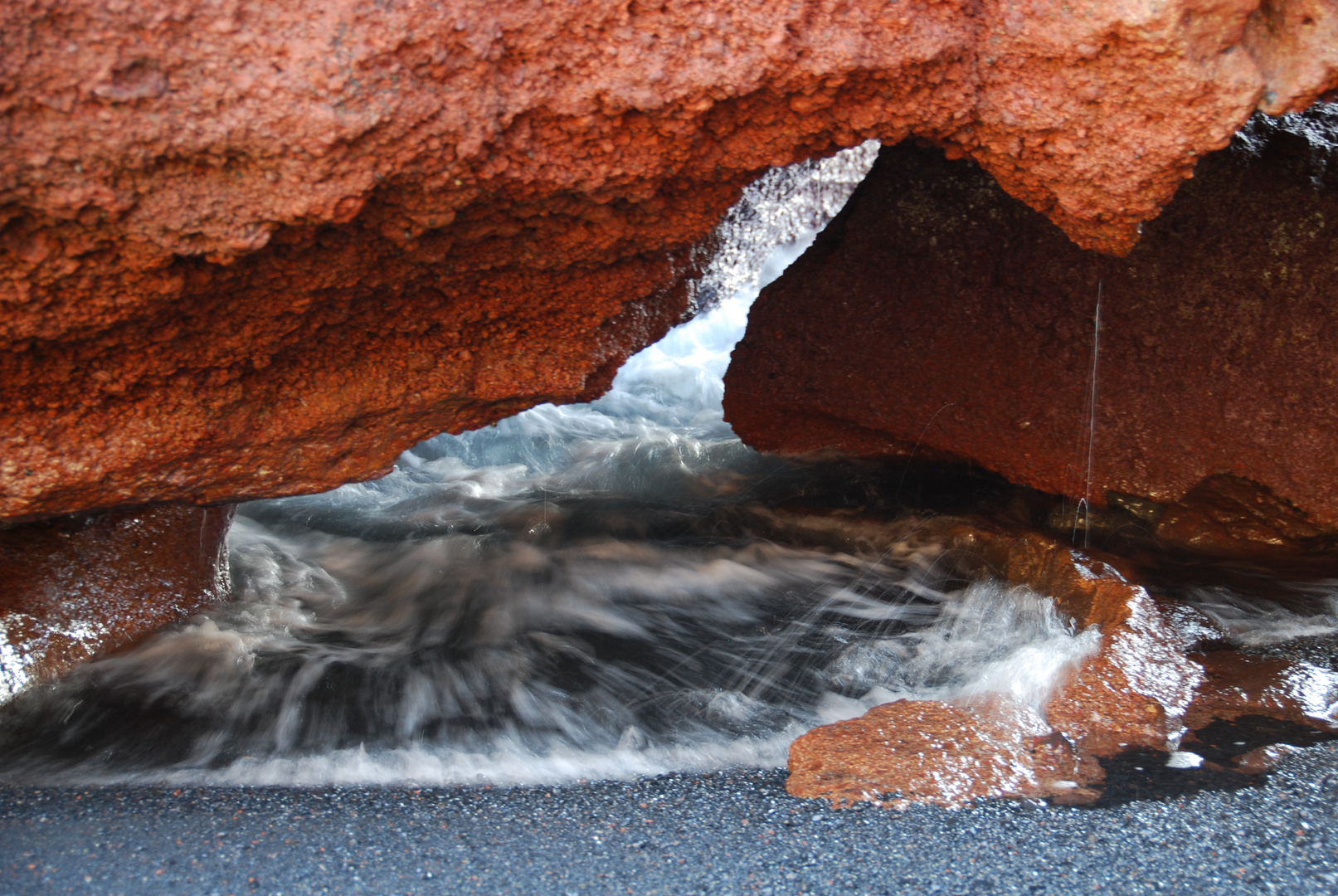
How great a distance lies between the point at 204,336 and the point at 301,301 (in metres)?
0.24

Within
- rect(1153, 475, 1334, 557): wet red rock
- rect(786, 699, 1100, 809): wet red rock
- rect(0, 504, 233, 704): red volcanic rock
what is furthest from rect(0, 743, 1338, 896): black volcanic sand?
rect(1153, 475, 1334, 557): wet red rock

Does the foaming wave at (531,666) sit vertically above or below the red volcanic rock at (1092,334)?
below

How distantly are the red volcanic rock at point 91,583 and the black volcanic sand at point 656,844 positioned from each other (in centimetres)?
80

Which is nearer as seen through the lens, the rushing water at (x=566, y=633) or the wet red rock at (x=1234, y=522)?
the rushing water at (x=566, y=633)

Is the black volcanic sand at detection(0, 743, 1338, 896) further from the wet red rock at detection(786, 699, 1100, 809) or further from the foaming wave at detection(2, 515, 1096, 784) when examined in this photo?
the foaming wave at detection(2, 515, 1096, 784)

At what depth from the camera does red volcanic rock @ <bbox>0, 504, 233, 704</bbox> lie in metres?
2.99

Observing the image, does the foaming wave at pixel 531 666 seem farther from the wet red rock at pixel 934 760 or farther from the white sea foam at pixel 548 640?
the wet red rock at pixel 934 760

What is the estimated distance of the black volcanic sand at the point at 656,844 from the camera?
1.93m

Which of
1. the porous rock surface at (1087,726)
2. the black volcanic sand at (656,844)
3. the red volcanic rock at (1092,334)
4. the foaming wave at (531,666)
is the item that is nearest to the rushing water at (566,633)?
the foaming wave at (531,666)

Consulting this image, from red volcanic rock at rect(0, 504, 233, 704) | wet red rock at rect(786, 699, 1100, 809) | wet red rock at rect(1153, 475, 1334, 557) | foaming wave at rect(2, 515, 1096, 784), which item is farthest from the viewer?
wet red rock at rect(1153, 475, 1334, 557)

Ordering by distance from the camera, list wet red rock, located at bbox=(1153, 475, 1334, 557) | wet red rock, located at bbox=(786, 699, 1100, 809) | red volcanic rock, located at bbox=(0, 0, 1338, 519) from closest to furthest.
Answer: red volcanic rock, located at bbox=(0, 0, 1338, 519), wet red rock, located at bbox=(786, 699, 1100, 809), wet red rock, located at bbox=(1153, 475, 1334, 557)

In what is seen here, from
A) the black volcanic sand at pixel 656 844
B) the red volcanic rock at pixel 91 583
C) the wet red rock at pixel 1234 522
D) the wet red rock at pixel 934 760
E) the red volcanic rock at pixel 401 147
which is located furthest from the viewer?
the wet red rock at pixel 1234 522

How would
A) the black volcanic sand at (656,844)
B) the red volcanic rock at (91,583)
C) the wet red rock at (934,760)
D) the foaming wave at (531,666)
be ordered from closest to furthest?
the black volcanic sand at (656,844), the wet red rock at (934,760), the foaming wave at (531,666), the red volcanic rock at (91,583)

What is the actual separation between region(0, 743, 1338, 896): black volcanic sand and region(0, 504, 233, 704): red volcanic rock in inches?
31.4
